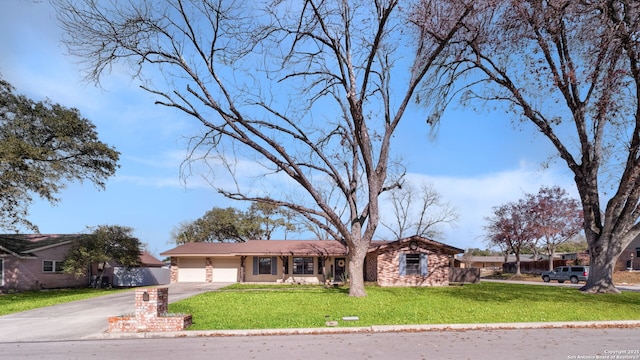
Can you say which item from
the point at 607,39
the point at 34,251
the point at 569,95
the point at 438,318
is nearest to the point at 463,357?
the point at 438,318

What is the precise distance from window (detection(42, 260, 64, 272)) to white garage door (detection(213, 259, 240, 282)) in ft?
34.9

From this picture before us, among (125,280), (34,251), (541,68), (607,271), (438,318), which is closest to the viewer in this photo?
(438,318)

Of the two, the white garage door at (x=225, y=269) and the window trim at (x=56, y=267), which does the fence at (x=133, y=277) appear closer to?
the window trim at (x=56, y=267)

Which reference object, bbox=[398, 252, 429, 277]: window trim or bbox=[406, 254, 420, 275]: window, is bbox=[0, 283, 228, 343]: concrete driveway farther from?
bbox=[406, 254, 420, 275]: window

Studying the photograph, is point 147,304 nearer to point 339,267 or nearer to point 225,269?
point 339,267

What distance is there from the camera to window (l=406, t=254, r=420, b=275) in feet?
91.7

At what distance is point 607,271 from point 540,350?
1421 cm

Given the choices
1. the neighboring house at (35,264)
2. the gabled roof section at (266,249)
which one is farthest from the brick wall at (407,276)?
the neighboring house at (35,264)

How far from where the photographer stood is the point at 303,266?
34.0m

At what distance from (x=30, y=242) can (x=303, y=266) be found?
64.1 feet

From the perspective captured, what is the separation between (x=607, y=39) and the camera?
12.2 meters

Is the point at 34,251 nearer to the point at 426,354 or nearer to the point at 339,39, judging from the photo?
the point at 339,39

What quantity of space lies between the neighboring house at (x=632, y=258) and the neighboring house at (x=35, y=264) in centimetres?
5198

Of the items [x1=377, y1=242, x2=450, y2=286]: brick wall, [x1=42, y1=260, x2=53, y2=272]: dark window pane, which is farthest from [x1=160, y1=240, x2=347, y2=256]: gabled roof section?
[x1=42, y1=260, x2=53, y2=272]: dark window pane
